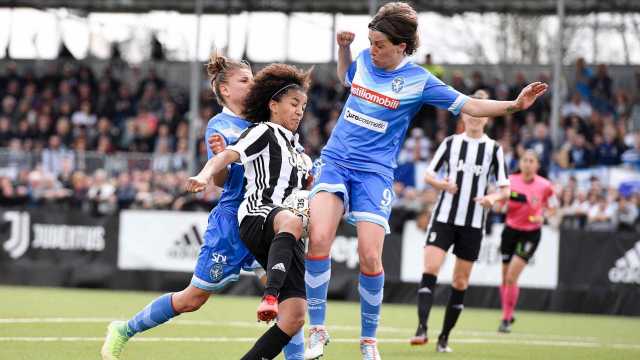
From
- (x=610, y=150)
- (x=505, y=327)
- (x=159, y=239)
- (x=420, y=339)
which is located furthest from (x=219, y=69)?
(x=610, y=150)

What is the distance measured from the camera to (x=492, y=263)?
1831 centimetres

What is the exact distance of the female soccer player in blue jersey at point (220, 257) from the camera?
770 cm

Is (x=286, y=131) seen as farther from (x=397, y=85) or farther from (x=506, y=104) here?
(x=506, y=104)

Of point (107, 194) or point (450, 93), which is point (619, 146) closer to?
point (107, 194)

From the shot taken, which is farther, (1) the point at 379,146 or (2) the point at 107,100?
(2) the point at 107,100

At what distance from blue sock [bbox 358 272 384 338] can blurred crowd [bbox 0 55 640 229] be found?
33.9 feet

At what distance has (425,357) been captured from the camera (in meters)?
10.1

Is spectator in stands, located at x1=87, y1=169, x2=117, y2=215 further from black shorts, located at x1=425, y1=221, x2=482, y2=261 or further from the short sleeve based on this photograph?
the short sleeve

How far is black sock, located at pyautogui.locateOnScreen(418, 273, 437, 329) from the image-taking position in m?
10.9

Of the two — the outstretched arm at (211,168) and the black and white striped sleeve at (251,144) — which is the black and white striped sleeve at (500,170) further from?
the outstretched arm at (211,168)

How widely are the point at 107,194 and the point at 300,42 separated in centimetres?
1265

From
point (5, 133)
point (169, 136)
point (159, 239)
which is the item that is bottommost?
point (159, 239)

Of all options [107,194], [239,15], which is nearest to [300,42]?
[239,15]

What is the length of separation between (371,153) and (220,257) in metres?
1.50
